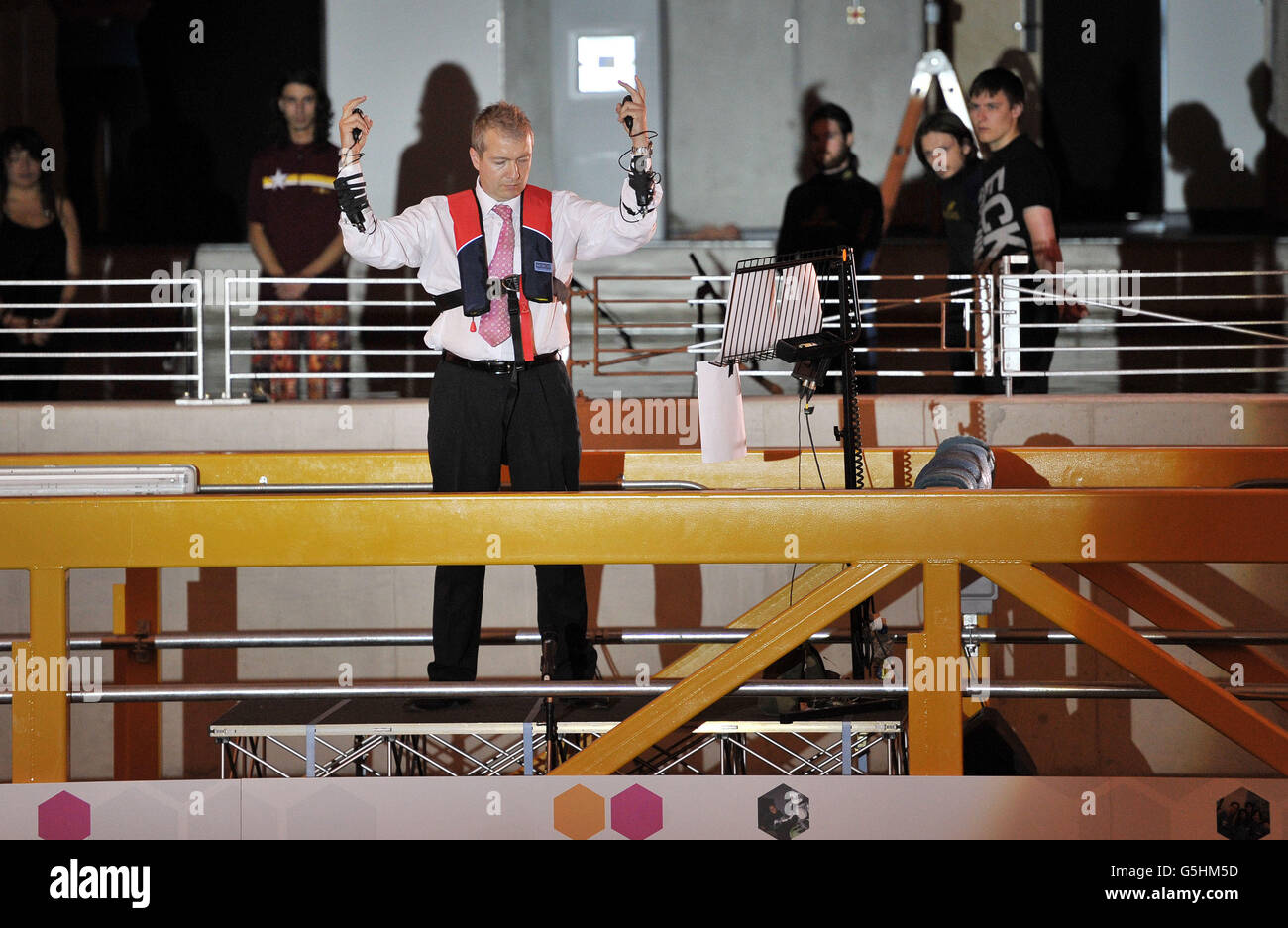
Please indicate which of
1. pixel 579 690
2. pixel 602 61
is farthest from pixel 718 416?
pixel 602 61

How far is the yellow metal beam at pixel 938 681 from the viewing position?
298 centimetres

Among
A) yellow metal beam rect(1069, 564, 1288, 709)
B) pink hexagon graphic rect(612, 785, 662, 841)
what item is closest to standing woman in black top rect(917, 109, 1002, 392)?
yellow metal beam rect(1069, 564, 1288, 709)

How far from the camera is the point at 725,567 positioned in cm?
577

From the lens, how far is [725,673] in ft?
10.1

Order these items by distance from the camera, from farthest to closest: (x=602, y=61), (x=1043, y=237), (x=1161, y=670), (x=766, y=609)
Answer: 1. (x=602, y=61)
2. (x=1043, y=237)
3. (x=766, y=609)
4. (x=1161, y=670)

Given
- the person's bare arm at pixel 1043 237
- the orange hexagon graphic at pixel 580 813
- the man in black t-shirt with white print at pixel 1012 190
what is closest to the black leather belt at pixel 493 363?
the orange hexagon graphic at pixel 580 813

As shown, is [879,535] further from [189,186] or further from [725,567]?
[189,186]

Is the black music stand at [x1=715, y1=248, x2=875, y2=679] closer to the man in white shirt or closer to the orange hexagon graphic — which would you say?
the man in white shirt

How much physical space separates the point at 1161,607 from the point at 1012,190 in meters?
2.55

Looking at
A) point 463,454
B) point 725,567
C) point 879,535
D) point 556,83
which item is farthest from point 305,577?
point 556,83

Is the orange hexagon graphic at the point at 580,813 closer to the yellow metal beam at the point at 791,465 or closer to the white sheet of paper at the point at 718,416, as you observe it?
the white sheet of paper at the point at 718,416

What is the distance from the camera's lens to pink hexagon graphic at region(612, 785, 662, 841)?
2998 mm

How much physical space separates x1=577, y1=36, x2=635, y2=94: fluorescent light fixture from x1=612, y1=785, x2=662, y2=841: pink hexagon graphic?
25.3ft

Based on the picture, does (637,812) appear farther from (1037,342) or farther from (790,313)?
(1037,342)
